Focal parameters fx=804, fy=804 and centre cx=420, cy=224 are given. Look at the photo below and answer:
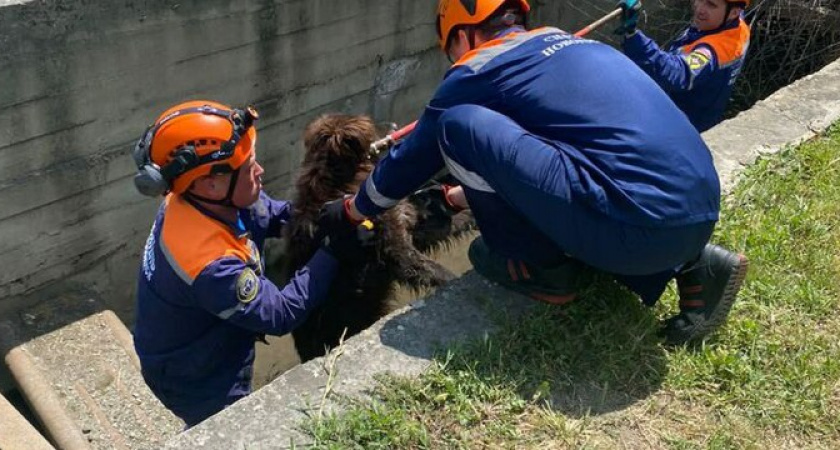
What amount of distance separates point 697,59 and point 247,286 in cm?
290

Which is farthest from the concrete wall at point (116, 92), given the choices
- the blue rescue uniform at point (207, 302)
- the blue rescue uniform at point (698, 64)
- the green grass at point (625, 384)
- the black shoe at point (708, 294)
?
the black shoe at point (708, 294)

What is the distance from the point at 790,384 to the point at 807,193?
1.45 meters

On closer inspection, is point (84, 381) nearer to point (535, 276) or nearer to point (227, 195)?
point (227, 195)

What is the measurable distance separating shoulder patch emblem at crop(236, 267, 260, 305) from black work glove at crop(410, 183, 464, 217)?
1.23 meters

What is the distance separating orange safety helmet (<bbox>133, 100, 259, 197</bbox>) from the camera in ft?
9.14

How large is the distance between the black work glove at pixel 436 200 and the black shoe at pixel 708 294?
4.30 feet

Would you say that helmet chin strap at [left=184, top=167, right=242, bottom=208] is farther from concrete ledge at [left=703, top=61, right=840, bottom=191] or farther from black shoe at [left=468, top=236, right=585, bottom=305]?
concrete ledge at [left=703, top=61, right=840, bottom=191]

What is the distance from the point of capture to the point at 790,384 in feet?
9.48

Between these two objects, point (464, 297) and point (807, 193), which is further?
point (807, 193)

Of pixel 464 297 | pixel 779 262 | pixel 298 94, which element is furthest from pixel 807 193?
pixel 298 94

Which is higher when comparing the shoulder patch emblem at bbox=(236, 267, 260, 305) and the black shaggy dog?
the shoulder patch emblem at bbox=(236, 267, 260, 305)

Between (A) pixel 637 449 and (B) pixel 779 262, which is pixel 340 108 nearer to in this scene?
(B) pixel 779 262

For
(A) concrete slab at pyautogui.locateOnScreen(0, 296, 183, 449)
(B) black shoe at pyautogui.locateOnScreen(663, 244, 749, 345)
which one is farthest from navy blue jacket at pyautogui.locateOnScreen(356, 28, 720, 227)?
(A) concrete slab at pyautogui.locateOnScreen(0, 296, 183, 449)

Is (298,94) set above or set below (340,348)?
below
